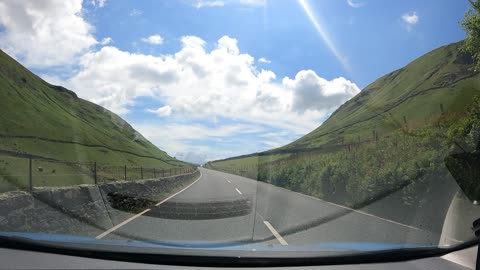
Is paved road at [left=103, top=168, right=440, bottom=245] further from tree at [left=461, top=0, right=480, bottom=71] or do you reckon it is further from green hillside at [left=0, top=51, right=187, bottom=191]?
green hillside at [left=0, top=51, right=187, bottom=191]

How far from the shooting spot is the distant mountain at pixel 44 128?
106250 mm

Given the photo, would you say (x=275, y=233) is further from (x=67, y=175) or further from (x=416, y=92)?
(x=416, y=92)

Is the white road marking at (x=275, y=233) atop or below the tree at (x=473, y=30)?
below

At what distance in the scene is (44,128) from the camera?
11900 centimetres

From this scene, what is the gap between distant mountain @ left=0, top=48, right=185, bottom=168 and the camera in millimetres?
106250

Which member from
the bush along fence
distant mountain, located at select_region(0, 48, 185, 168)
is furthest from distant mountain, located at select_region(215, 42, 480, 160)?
the bush along fence

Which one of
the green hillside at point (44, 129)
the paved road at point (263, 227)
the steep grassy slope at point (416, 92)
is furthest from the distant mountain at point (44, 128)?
the paved road at point (263, 227)

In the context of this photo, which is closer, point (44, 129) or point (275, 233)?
point (275, 233)

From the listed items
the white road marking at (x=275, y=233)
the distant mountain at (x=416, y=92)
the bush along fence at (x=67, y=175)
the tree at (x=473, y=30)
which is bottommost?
the white road marking at (x=275, y=233)

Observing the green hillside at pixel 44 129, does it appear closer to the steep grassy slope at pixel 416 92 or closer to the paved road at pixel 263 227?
the steep grassy slope at pixel 416 92

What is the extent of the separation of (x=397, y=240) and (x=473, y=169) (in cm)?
325

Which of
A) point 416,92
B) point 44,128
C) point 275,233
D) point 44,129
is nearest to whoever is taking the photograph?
point 275,233

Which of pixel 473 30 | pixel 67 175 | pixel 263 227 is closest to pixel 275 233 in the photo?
pixel 263 227

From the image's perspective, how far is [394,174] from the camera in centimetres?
1516
